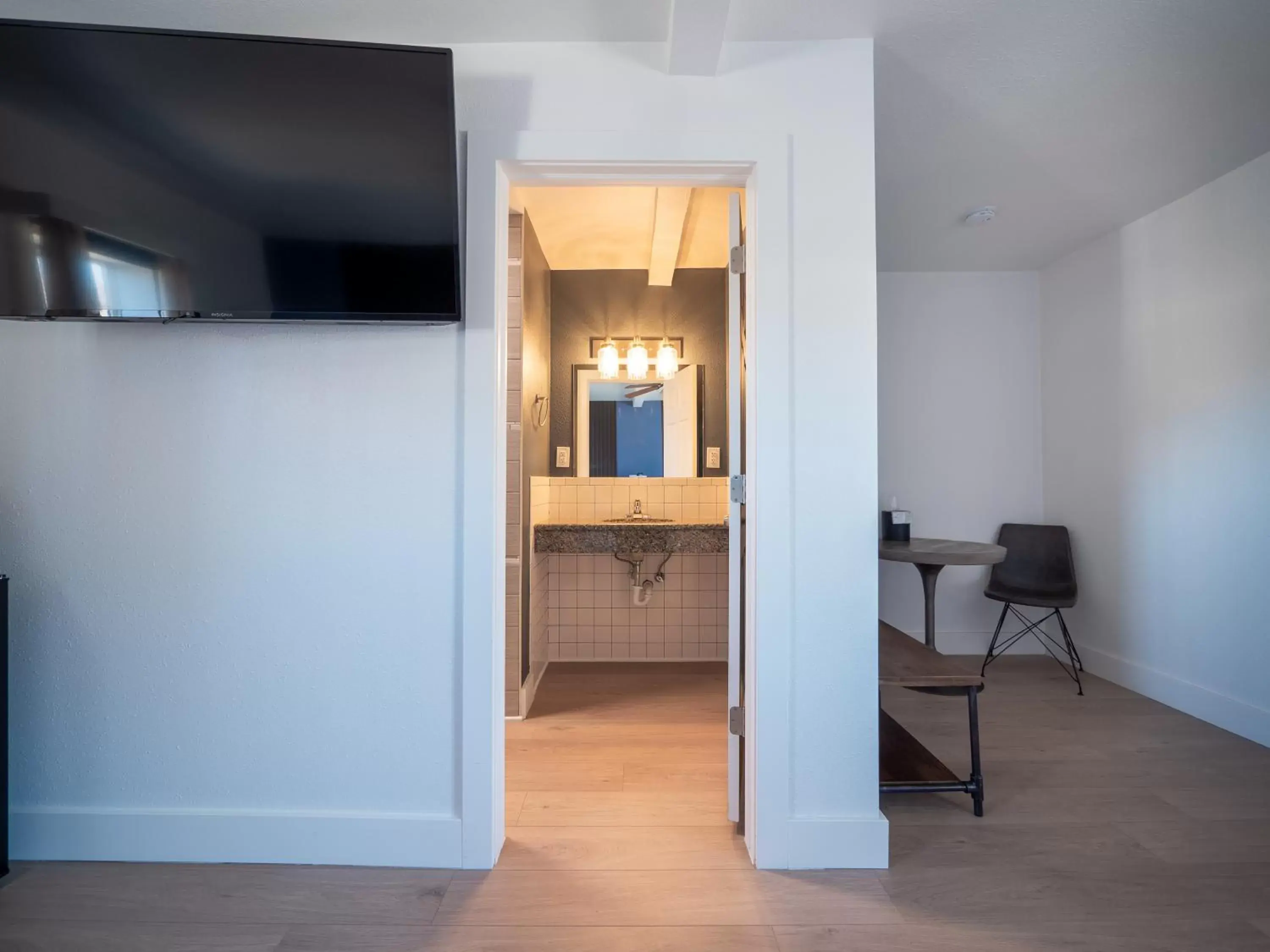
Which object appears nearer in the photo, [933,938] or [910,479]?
[933,938]

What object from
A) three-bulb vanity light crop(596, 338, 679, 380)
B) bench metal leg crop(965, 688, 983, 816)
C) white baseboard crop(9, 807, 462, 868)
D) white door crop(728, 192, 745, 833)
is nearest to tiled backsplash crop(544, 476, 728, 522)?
three-bulb vanity light crop(596, 338, 679, 380)

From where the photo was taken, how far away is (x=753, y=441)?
5.98 feet

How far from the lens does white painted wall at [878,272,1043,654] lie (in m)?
3.92

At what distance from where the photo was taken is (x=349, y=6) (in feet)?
5.60

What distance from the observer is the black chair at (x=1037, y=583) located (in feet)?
11.4

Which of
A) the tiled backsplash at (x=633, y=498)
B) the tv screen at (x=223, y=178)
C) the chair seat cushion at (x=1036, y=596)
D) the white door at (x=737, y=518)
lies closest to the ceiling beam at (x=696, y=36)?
the white door at (x=737, y=518)

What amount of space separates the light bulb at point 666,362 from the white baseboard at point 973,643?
2179 mm

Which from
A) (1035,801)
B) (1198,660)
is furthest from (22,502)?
(1198,660)

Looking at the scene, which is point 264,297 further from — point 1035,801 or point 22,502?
point 1035,801

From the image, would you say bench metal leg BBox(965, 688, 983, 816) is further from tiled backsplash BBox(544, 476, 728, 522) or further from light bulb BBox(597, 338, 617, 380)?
light bulb BBox(597, 338, 617, 380)

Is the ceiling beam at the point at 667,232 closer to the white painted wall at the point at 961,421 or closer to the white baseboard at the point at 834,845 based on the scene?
the white painted wall at the point at 961,421

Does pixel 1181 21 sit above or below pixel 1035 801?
above

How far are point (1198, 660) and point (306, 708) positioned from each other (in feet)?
12.1

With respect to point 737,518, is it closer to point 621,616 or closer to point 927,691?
point 927,691
